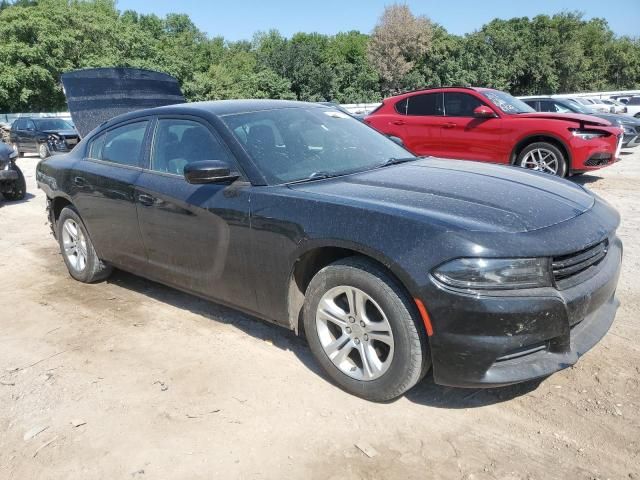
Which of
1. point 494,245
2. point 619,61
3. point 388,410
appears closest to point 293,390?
point 388,410

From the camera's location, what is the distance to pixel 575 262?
8.81ft

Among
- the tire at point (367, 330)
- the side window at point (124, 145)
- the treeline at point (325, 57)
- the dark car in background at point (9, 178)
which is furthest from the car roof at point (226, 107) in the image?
the treeline at point (325, 57)

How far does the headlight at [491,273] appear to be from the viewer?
2504mm

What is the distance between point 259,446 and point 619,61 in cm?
7780

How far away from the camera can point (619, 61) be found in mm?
67312

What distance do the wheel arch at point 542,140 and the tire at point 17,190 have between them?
336 inches

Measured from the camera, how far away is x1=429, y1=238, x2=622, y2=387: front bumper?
2.50 m

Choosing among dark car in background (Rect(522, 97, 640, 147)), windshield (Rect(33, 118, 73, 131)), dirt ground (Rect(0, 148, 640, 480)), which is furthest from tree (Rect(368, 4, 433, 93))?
dirt ground (Rect(0, 148, 640, 480))

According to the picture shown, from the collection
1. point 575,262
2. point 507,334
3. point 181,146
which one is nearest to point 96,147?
point 181,146

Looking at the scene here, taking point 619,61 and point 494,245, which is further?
point 619,61

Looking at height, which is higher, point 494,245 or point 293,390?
point 494,245

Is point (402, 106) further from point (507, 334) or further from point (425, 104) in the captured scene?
point (507, 334)

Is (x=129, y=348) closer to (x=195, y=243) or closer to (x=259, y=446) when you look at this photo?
(x=195, y=243)

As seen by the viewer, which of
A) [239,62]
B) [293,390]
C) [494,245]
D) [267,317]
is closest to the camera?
[494,245]
